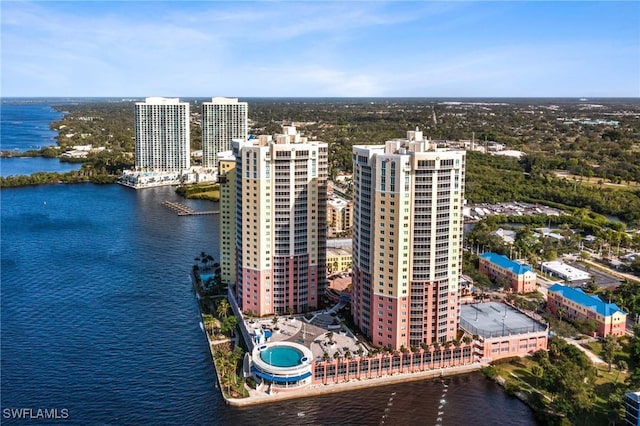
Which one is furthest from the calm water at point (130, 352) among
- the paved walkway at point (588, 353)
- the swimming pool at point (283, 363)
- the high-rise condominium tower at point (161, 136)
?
the high-rise condominium tower at point (161, 136)

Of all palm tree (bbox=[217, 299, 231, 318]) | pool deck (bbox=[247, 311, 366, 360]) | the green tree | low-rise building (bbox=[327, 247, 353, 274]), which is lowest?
the green tree

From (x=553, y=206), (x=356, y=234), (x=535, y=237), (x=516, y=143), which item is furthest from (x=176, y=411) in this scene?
(x=516, y=143)

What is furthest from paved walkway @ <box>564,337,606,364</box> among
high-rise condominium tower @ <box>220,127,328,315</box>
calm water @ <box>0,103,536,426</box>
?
high-rise condominium tower @ <box>220,127,328,315</box>

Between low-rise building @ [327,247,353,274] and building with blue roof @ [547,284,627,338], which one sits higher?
low-rise building @ [327,247,353,274]

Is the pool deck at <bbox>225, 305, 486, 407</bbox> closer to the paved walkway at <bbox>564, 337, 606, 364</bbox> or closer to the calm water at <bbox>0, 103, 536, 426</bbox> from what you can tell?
the calm water at <bbox>0, 103, 536, 426</bbox>

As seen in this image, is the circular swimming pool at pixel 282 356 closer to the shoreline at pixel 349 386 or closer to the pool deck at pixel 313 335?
the pool deck at pixel 313 335

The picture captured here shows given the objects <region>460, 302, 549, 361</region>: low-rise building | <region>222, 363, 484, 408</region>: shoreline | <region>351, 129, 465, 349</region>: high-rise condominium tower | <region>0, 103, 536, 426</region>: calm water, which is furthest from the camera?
<region>460, 302, 549, 361</region>: low-rise building
